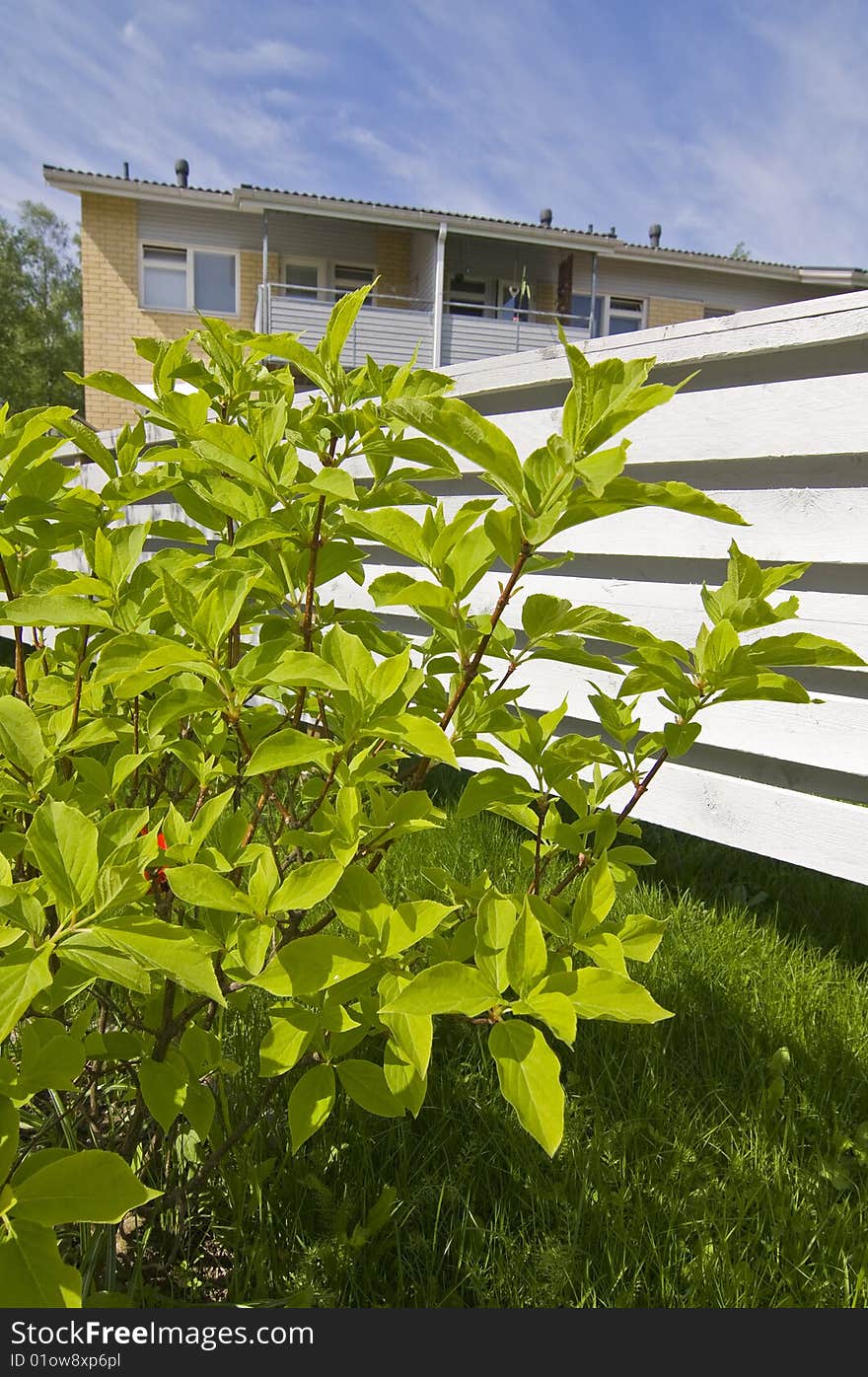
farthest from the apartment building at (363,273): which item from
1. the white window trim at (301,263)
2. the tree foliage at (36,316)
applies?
the tree foliage at (36,316)

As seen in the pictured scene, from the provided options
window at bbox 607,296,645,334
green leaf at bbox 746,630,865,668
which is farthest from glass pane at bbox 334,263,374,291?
green leaf at bbox 746,630,865,668

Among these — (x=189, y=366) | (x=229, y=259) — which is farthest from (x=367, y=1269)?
(x=229, y=259)

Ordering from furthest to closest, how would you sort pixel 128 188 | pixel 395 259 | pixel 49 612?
1. pixel 395 259
2. pixel 128 188
3. pixel 49 612

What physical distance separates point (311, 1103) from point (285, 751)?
16.4 inches

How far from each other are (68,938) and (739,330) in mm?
2320

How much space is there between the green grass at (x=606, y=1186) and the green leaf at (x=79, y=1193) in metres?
0.66

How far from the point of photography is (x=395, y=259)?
2014 cm

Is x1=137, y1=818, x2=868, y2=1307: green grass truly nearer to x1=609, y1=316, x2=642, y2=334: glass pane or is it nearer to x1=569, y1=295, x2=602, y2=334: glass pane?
x1=569, y1=295, x2=602, y2=334: glass pane

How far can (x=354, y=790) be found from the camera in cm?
88

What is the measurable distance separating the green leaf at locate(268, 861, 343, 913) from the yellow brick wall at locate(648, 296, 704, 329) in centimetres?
2357

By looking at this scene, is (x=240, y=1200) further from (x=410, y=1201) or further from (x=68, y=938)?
(x=68, y=938)

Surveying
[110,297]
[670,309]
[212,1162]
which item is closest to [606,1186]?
[212,1162]

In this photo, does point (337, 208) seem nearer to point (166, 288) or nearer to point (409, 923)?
point (166, 288)

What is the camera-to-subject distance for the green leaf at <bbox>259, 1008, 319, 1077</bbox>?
0.87 m
